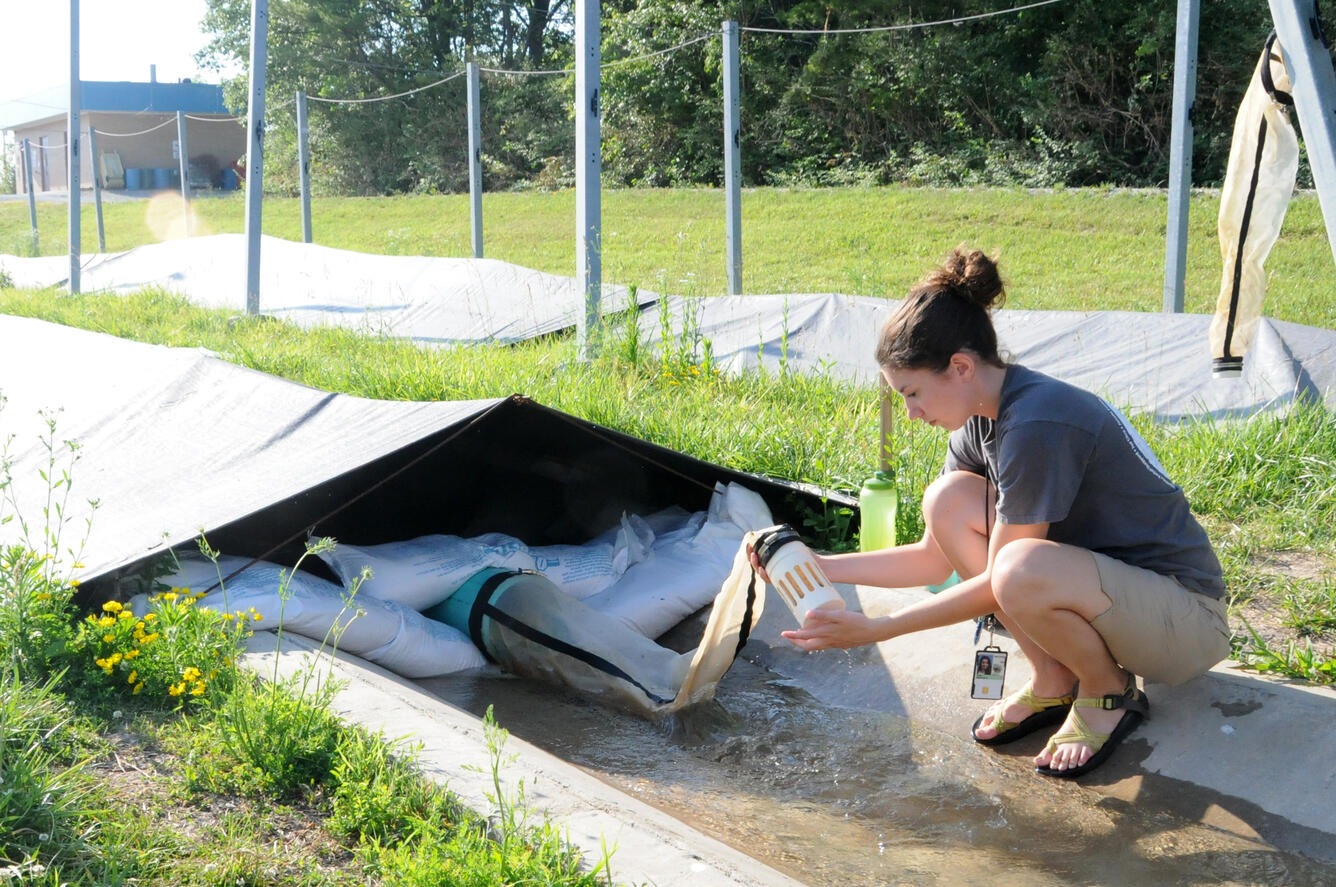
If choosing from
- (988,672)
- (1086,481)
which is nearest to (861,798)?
(988,672)

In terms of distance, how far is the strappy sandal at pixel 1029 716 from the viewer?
3.31 metres

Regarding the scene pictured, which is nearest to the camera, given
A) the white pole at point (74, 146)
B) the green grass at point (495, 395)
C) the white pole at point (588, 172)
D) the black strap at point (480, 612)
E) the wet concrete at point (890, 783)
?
the green grass at point (495, 395)

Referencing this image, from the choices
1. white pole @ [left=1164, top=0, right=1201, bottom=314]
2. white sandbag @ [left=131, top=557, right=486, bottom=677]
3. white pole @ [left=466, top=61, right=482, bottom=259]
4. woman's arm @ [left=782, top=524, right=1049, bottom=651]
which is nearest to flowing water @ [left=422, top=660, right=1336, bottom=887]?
white sandbag @ [left=131, top=557, right=486, bottom=677]

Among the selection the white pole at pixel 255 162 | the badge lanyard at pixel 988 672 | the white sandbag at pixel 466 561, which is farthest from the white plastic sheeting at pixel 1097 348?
the white pole at pixel 255 162

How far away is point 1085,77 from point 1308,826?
59.5ft

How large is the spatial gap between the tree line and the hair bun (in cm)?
1239

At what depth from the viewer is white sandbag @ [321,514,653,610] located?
403 centimetres

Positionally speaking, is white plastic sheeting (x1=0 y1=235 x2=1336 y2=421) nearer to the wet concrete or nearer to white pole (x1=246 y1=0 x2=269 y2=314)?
white pole (x1=246 y1=0 x2=269 y2=314)

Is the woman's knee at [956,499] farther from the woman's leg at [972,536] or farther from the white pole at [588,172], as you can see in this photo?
the white pole at [588,172]

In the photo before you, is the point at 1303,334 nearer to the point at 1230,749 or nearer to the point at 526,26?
the point at 1230,749

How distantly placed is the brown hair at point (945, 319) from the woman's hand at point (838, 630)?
2.03ft

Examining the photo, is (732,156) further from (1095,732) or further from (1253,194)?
(1095,732)

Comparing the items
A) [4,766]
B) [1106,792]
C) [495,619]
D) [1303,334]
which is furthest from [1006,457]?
[1303,334]

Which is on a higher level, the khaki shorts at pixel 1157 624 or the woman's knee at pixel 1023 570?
the woman's knee at pixel 1023 570
